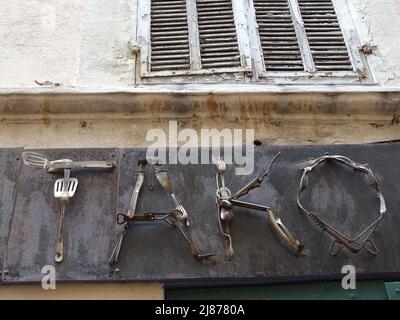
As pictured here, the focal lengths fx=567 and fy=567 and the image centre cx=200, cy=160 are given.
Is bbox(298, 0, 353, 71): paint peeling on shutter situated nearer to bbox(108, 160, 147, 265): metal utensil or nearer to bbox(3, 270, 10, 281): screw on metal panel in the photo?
bbox(108, 160, 147, 265): metal utensil

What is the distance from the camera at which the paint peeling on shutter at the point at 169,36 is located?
4172 mm

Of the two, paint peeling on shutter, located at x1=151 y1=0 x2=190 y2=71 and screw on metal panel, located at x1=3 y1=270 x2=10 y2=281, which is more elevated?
paint peeling on shutter, located at x1=151 y1=0 x2=190 y2=71

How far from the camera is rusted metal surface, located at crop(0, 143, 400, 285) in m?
3.04

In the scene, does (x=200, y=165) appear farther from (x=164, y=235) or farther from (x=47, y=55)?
(x=47, y=55)

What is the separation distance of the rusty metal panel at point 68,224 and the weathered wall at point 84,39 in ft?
2.72

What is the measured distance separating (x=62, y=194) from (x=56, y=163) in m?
0.22

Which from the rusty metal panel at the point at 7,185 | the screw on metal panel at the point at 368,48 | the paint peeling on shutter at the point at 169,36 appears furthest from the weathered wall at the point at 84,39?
the rusty metal panel at the point at 7,185

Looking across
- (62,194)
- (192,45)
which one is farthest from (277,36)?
(62,194)

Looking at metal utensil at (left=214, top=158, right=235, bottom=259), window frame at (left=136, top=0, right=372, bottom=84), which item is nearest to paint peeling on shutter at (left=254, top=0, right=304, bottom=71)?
window frame at (left=136, top=0, right=372, bottom=84)

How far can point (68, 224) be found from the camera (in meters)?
3.19

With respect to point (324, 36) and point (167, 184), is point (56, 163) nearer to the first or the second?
point (167, 184)

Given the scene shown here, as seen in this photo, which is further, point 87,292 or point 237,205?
point 237,205

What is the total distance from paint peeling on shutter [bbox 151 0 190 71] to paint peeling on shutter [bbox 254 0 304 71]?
591 millimetres

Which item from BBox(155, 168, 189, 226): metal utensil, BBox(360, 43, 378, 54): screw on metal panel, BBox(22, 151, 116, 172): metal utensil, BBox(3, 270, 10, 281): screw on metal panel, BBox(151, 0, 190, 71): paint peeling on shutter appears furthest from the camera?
BBox(360, 43, 378, 54): screw on metal panel
